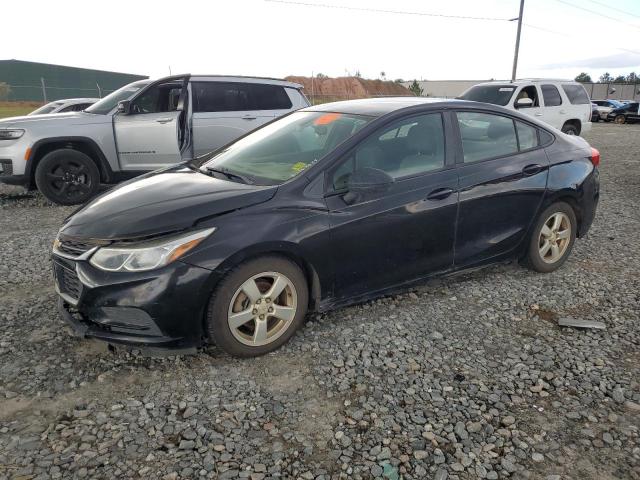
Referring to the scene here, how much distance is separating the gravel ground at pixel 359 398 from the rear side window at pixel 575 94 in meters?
9.87

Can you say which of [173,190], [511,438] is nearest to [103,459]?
[173,190]

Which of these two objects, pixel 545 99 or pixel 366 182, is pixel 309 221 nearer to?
pixel 366 182

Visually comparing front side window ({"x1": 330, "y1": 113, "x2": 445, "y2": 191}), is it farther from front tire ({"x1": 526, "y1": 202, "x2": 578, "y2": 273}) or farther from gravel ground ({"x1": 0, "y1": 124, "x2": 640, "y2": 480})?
front tire ({"x1": 526, "y1": 202, "x2": 578, "y2": 273})

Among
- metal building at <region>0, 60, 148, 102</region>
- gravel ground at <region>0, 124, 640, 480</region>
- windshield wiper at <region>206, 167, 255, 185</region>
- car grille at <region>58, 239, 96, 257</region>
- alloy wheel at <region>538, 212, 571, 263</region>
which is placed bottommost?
gravel ground at <region>0, 124, 640, 480</region>

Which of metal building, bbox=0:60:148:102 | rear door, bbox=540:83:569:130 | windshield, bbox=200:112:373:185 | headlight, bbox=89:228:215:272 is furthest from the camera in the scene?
metal building, bbox=0:60:148:102

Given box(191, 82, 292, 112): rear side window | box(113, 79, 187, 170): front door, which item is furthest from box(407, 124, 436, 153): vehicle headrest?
box(191, 82, 292, 112): rear side window

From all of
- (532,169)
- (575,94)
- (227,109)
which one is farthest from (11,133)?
(575,94)

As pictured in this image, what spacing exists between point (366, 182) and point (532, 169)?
5.95 ft

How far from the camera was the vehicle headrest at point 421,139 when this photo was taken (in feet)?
11.9

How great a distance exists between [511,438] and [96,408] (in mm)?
2148

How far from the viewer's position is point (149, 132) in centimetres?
719

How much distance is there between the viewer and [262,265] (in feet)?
9.70

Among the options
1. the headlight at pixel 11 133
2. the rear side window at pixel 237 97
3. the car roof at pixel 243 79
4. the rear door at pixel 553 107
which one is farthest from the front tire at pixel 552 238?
the rear door at pixel 553 107

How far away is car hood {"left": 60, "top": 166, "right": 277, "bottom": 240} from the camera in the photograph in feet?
9.29
